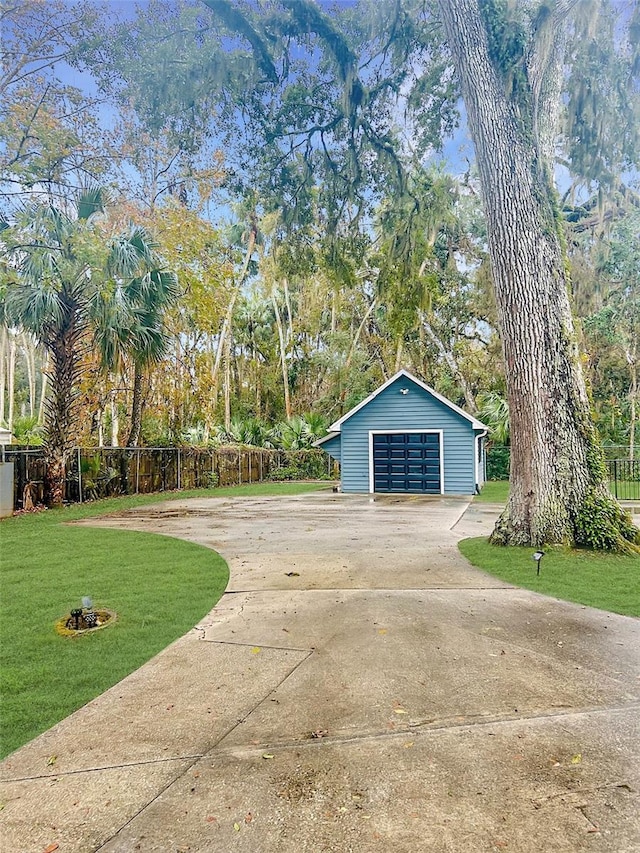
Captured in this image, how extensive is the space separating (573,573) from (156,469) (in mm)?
12625

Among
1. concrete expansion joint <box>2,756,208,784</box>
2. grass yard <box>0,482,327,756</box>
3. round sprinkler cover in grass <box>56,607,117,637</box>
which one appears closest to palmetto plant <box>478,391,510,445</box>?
grass yard <box>0,482,327,756</box>

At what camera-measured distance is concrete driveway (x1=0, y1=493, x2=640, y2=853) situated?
175cm

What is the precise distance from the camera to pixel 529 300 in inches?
263

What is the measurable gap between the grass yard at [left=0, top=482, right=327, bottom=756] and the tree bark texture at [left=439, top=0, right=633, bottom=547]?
4101 millimetres

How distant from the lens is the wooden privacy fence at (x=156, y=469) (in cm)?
1149

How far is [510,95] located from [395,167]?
11.5 feet

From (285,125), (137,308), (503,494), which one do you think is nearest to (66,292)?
(137,308)

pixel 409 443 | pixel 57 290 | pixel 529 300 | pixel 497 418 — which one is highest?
pixel 57 290

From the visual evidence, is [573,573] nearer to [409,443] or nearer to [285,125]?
[285,125]

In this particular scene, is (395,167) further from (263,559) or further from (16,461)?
(16,461)

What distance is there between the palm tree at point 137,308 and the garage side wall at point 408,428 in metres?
6.61

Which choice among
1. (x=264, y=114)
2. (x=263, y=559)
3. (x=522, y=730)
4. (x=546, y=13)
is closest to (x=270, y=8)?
(x=264, y=114)

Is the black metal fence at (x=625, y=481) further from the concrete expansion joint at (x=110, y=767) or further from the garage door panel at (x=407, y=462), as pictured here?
the concrete expansion joint at (x=110, y=767)

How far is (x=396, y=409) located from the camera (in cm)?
1623
